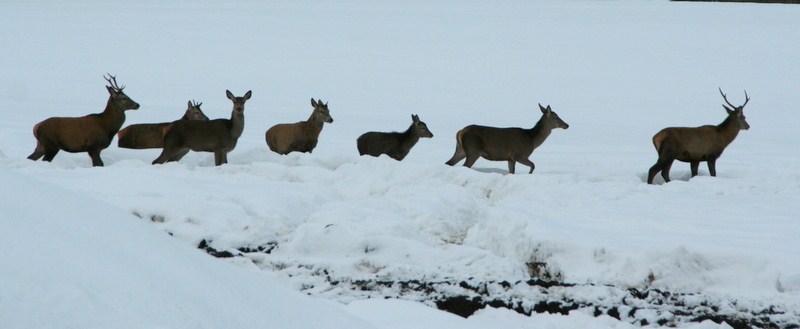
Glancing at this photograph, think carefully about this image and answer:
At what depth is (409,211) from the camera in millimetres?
10656

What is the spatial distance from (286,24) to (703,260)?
152 feet

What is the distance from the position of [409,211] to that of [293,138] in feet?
21.3

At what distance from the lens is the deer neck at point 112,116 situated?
1505 centimetres

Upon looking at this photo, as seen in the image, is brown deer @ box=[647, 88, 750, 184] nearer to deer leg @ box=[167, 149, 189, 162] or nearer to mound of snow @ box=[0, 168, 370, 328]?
deer leg @ box=[167, 149, 189, 162]

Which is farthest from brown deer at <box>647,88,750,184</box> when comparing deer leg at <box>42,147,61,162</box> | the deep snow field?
deer leg at <box>42,147,61,162</box>

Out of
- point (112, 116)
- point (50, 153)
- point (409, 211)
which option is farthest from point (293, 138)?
point (409, 211)

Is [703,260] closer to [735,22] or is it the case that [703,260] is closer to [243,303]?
[243,303]

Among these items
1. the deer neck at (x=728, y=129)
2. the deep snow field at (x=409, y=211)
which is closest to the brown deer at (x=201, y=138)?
the deep snow field at (x=409, y=211)

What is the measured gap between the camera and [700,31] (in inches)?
1887

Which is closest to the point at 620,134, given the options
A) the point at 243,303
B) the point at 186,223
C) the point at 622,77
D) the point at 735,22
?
the point at 622,77

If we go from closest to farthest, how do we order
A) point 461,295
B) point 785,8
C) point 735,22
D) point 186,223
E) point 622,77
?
point 461,295
point 186,223
point 622,77
point 735,22
point 785,8

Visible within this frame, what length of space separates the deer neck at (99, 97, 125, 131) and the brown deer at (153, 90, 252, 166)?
0.78 m

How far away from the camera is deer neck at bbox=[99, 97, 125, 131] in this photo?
49.4ft

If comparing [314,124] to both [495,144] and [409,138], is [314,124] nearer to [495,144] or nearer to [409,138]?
[409,138]
